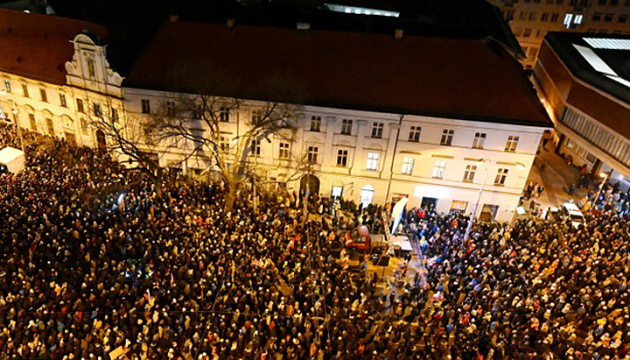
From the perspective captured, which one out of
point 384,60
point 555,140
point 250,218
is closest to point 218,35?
point 384,60

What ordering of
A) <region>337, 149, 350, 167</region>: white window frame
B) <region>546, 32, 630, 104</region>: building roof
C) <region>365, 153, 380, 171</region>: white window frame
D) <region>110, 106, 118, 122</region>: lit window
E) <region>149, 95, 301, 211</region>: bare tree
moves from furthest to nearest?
1. <region>546, 32, 630, 104</region>: building roof
2. <region>110, 106, 118, 122</region>: lit window
3. <region>337, 149, 350, 167</region>: white window frame
4. <region>365, 153, 380, 171</region>: white window frame
5. <region>149, 95, 301, 211</region>: bare tree

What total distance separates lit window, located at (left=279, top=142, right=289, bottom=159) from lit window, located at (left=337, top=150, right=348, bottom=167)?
13.1 ft

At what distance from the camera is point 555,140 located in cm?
4756

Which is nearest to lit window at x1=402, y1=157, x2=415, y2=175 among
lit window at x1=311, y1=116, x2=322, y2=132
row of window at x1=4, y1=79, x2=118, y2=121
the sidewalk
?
lit window at x1=311, y1=116, x2=322, y2=132

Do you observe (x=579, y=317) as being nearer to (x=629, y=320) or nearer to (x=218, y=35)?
(x=629, y=320)

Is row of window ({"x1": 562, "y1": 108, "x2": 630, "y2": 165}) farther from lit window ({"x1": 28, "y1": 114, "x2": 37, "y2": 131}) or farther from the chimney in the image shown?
lit window ({"x1": 28, "y1": 114, "x2": 37, "y2": 131})

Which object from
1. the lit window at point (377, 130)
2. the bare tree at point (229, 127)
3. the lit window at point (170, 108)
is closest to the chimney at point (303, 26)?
the bare tree at point (229, 127)

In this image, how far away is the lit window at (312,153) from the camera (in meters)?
34.9

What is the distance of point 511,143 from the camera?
32625 millimetres

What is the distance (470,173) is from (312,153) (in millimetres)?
12064

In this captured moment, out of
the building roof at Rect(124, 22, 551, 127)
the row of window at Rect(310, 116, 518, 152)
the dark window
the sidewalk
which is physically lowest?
the sidewalk

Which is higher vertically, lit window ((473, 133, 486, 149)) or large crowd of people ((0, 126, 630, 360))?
lit window ((473, 133, 486, 149))

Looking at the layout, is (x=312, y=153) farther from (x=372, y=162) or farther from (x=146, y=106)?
(x=146, y=106)

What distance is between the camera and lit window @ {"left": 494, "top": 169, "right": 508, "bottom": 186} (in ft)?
110
